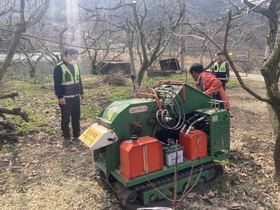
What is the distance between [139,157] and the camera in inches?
124

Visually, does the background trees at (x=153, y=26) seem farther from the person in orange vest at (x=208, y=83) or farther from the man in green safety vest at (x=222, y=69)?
the man in green safety vest at (x=222, y=69)

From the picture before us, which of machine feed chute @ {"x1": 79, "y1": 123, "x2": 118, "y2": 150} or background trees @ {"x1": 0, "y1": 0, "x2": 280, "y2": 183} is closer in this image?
machine feed chute @ {"x1": 79, "y1": 123, "x2": 118, "y2": 150}

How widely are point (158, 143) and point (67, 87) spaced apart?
9.30 feet

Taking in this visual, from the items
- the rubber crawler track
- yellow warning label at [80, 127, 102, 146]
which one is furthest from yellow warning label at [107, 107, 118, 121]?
the rubber crawler track

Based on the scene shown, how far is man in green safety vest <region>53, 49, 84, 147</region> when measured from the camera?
5145 mm

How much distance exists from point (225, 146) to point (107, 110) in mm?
1969

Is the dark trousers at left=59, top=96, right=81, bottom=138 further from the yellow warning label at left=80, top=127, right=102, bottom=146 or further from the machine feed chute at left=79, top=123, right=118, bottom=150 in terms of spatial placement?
the machine feed chute at left=79, top=123, right=118, bottom=150

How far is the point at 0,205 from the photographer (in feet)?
11.1

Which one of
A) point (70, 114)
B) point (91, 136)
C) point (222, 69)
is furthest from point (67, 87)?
point (222, 69)

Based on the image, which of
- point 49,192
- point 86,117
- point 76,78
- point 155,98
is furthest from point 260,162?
point 86,117

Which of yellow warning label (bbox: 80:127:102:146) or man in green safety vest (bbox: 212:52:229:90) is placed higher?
man in green safety vest (bbox: 212:52:229:90)

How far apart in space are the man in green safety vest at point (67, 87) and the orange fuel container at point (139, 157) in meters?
2.55

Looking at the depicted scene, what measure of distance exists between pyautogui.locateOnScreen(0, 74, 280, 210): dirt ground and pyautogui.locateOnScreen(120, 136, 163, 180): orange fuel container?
614 millimetres

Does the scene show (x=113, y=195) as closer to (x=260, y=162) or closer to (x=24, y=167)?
(x=24, y=167)
